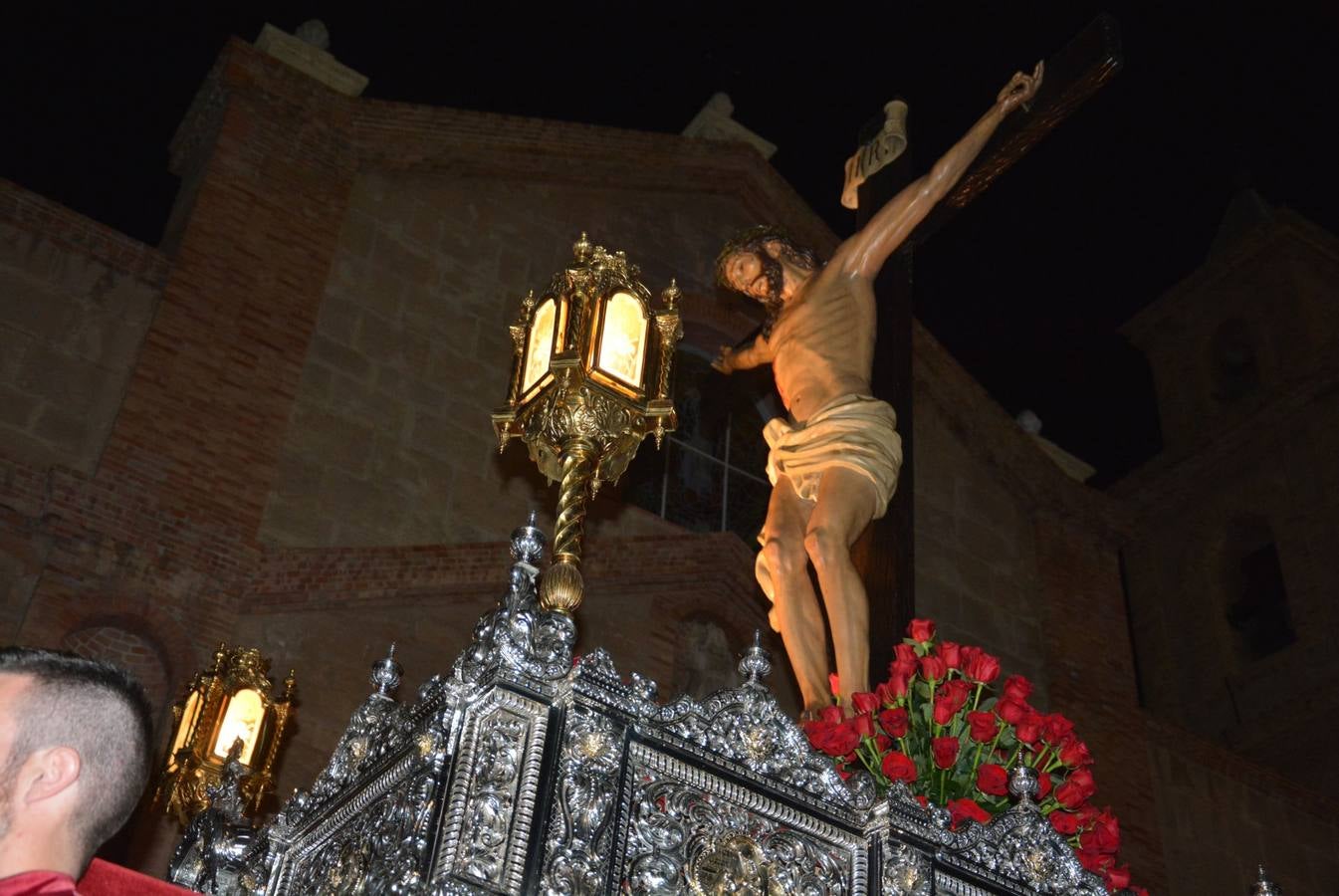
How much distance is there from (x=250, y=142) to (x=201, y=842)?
9.07m

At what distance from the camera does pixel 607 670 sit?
4027 mm

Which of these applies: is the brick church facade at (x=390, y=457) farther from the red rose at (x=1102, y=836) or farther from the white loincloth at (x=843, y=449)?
the red rose at (x=1102, y=836)

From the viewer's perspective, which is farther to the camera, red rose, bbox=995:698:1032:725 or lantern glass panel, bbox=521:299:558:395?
lantern glass panel, bbox=521:299:558:395

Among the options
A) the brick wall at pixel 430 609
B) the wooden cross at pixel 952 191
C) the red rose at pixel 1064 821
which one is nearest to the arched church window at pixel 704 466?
the brick wall at pixel 430 609

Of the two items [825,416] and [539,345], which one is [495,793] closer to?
[539,345]

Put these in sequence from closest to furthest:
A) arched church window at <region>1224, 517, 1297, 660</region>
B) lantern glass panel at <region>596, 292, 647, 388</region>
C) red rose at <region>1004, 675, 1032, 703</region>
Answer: red rose at <region>1004, 675, 1032, 703</region> → lantern glass panel at <region>596, 292, 647, 388</region> → arched church window at <region>1224, 517, 1297, 660</region>

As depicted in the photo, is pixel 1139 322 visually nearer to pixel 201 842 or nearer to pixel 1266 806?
pixel 1266 806

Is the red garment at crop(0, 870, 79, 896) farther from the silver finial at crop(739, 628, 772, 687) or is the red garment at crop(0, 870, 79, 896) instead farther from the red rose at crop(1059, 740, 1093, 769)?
the red rose at crop(1059, 740, 1093, 769)

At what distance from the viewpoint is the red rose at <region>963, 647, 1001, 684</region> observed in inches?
205

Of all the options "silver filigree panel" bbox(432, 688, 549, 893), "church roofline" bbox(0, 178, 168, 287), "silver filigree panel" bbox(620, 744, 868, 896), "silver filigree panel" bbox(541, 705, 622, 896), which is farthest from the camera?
"church roofline" bbox(0, 178, 168, 287)

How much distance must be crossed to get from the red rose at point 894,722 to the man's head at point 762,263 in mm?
2858

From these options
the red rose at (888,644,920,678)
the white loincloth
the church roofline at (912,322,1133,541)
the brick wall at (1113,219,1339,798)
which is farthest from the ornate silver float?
the brick wall at (1113,219,1339,798)

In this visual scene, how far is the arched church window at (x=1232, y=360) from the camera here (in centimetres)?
2298

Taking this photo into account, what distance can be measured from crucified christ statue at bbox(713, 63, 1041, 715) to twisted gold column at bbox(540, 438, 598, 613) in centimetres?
108
